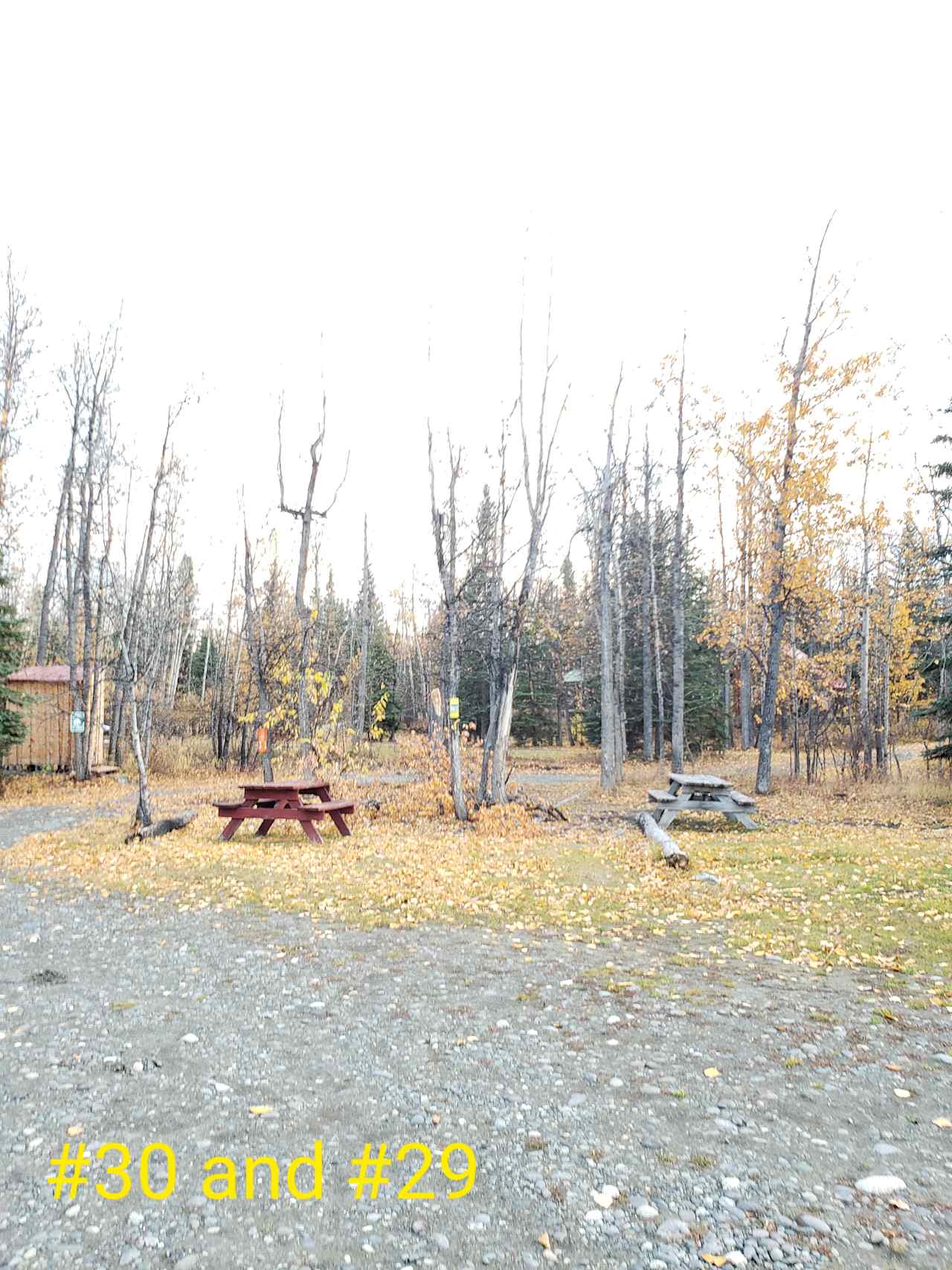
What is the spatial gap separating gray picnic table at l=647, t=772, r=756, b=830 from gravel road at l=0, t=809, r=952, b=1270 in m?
5.99

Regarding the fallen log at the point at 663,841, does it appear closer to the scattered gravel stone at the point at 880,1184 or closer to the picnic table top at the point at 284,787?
the picnic table top at the point at 284,787

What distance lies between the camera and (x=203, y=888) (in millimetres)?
7352

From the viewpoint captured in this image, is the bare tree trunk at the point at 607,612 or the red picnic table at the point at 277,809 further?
the bare tree trunk at the point at 607,612

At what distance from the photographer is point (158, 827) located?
Answer: 1042 centimetres

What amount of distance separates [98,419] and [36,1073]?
1486 cm

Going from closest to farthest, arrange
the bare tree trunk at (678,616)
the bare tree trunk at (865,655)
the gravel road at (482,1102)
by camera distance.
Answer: the gravel road at (482,1102) → the bare tree trunk at (865,655) → the bare tree trunk at (678,616)

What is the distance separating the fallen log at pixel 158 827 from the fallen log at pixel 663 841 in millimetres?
6213

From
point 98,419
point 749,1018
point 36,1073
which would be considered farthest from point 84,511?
point 749,1018

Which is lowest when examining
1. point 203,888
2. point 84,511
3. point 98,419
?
point 203,888

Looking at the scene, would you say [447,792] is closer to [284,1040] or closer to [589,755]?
[284,1040]

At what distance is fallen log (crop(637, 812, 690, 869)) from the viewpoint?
828 cm

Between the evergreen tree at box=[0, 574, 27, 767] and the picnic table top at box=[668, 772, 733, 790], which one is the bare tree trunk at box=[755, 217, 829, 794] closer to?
the picnic table top at box=[668, 772, 733, 790]

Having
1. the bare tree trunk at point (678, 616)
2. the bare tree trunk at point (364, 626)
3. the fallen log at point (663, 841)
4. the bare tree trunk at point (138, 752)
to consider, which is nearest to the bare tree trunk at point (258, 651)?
the bare tree trunk at point (138, 752)

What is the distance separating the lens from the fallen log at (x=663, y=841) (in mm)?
8281
